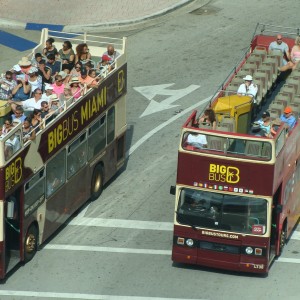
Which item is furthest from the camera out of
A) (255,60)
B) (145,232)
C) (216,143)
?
(255,60)

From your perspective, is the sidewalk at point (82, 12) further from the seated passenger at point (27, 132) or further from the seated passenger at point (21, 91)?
the seated passenger at point (27, 132)

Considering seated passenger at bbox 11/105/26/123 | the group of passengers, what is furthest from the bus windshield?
seated passenger at bbox 11/105/26/123

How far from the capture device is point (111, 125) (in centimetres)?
3528

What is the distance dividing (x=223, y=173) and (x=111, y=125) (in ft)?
21.7

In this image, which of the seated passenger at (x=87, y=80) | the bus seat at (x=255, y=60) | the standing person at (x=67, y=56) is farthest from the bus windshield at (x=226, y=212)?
the bus seat at (x=255, y=60)

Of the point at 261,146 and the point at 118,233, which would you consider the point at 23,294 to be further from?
the point at 261,146

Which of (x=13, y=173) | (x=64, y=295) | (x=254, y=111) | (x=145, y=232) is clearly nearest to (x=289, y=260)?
(x=145, y=232)

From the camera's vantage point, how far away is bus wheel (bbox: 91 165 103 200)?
113ft

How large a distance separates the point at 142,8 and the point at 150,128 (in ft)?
36.4

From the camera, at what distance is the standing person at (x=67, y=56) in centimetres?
3525

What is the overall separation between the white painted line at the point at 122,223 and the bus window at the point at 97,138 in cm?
157

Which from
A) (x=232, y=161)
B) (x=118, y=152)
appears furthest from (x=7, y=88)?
(x=232, y=161)

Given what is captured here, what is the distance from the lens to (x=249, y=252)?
98.1 feet

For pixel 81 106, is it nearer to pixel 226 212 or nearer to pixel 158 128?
pixel 226 212
